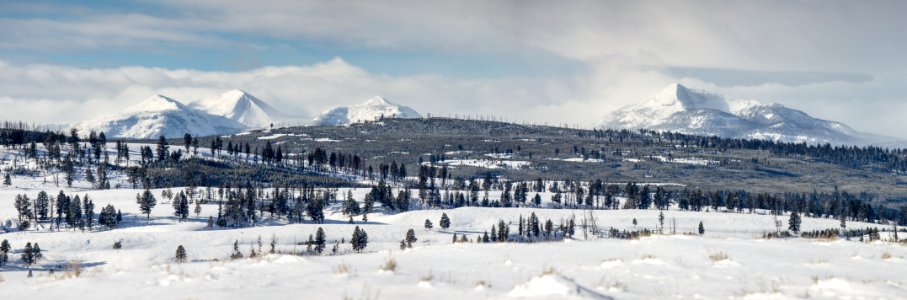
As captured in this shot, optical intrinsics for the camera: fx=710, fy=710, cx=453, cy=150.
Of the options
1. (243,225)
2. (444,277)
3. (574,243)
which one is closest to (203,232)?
(243,225)

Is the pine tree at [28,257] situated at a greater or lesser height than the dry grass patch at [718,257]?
lesser

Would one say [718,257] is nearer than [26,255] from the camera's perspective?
Yes

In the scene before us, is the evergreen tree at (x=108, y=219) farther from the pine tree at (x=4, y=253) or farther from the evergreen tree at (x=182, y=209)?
the pine tree at (x=4, y=253)

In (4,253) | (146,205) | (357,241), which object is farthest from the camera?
(146,205)

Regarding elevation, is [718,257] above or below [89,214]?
above

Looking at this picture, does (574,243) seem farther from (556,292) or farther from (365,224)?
→ (365,224)

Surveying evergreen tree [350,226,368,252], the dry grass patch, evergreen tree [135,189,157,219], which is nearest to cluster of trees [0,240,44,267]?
evergreen tree [135,189,157,219]

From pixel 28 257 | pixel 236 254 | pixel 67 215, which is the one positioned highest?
pixel 236 254

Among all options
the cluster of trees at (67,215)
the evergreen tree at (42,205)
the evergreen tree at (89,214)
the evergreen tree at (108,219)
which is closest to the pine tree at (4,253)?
the cluster of trees at (67,215)

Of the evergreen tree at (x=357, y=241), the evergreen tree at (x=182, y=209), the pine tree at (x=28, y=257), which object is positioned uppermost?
the evergreen tree at (x=182, y=209)

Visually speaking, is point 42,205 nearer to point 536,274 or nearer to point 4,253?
point 4,253

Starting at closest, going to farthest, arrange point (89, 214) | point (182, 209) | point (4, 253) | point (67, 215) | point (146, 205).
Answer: point (4, 253) < point (89, 214) < point (67, 215) < point (182, 209) < point (146, 205)

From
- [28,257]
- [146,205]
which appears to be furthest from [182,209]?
[28,257]

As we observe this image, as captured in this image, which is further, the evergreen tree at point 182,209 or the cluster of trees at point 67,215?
the evergreen tree at point 182,209
